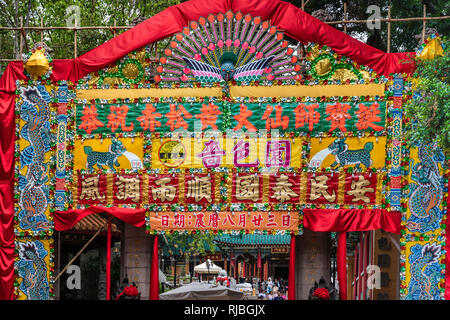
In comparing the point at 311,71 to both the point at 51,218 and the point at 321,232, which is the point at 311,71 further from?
the point at 51,218

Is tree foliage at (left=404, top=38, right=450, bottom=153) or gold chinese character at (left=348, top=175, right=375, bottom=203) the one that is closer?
tree foliage at (left=404, top=38, right=450, bottom=153)

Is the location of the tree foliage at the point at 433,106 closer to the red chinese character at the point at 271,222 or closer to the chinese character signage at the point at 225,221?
the chinese character signage at the point at 225,221

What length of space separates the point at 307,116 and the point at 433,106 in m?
2.47

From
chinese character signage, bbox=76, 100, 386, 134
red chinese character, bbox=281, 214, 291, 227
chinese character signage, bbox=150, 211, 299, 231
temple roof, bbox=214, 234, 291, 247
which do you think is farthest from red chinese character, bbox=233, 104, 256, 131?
temple roof, bbox=214, 234, 291, 247

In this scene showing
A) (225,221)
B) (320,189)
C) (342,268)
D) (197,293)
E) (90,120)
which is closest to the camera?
(342,268)

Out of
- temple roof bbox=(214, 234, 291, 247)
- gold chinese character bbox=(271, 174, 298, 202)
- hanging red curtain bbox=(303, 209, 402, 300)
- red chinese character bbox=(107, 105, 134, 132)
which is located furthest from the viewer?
temple roof bbox=(214, 234, 291, 247)

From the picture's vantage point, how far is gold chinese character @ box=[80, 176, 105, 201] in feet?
38.4

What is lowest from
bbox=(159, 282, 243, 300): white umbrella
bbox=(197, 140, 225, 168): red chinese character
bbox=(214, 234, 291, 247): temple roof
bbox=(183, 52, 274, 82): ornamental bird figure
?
bbox=(159, 282, 243, 300): white umbrella

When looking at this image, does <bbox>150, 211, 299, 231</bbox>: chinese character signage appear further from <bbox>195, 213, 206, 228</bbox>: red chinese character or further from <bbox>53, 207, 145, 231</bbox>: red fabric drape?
<bbox>53, 207, 145, 231</bbox>: red fabric drape

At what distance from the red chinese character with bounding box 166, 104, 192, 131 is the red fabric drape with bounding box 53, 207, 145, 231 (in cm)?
171

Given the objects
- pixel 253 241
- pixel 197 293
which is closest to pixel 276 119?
pixel 197 293

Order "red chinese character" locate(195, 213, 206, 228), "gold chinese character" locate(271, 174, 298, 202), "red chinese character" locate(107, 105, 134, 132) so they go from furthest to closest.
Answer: "red chinese character" locate(107, 105, 134, 132), "red chinese character" locate(195, 213, 206, 228), "gold chinese character" locate(271, 174, 298, 202)

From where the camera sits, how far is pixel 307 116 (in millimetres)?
11453

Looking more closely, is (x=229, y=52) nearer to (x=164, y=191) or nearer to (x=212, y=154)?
(x=212, y=154)
